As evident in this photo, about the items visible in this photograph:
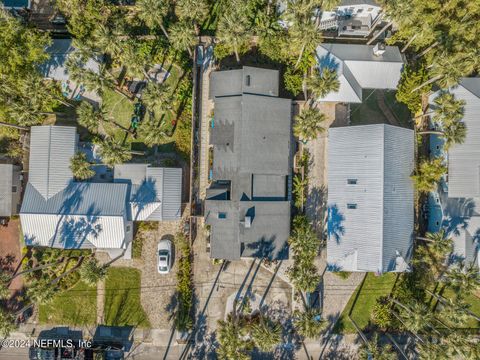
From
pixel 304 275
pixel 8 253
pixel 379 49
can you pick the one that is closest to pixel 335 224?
pixel 304 275

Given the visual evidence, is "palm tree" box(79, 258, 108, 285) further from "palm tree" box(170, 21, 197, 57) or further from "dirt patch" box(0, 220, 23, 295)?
"palm tree" box(170, 21, 197, 57)

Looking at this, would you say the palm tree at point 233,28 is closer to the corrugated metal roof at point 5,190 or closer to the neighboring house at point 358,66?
the neighboring house at point 358,66

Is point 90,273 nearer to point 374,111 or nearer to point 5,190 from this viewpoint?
point 5,190

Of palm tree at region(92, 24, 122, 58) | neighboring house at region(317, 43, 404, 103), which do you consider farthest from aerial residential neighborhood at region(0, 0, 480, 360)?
neighboring house at region(317, 43, 404, 103)

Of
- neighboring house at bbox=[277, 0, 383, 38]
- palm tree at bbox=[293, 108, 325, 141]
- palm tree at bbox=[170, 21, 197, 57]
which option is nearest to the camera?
palm tree at bbox=[293, 108, 325, 141]

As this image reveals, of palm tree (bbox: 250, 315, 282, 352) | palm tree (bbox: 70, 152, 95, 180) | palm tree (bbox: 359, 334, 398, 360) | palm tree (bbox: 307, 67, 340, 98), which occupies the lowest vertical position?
palm tree (bbox: 359, 334, 398, 360)

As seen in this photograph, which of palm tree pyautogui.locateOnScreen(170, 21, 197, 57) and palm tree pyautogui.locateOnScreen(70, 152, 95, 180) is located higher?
palm tree pyautogui.locateOnScreen(170, 21, 197, 57)

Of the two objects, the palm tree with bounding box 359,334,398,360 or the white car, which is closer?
the palm tree with bounding box 359,334,398,360

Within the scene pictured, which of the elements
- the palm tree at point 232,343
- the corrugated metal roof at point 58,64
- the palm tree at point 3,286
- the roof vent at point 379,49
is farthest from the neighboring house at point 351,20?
the palm tree at point 3,286
